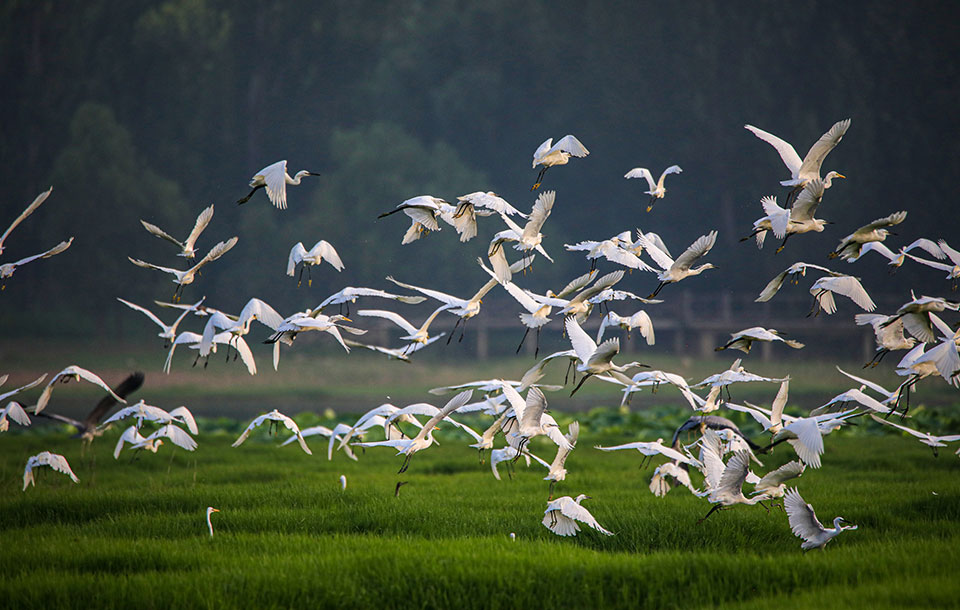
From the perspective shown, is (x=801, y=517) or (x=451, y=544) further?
(x=451, y=544)

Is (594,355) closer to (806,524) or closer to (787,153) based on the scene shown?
(806,524)

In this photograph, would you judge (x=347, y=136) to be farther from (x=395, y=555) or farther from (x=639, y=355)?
(x=395, y=555)

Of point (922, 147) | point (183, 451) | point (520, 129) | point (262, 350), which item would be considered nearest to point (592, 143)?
point (520, 129)

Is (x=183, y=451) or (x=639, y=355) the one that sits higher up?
(x=639, y=355)

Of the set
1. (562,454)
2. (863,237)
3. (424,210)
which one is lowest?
(562,454)

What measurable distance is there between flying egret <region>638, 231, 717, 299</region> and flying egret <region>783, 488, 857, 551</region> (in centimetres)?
162

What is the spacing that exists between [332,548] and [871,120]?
110 feet

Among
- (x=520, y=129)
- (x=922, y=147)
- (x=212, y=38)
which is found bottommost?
(x=922, y=147)

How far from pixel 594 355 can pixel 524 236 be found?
106 centimetres

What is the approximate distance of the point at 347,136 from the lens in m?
34.9

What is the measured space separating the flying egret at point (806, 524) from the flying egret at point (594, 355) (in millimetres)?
1306

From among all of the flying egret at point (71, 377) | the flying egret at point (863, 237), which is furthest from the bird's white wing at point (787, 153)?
the flying egret at point (71, 377)

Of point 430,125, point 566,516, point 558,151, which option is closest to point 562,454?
point 566,516

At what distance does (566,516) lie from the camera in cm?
641
